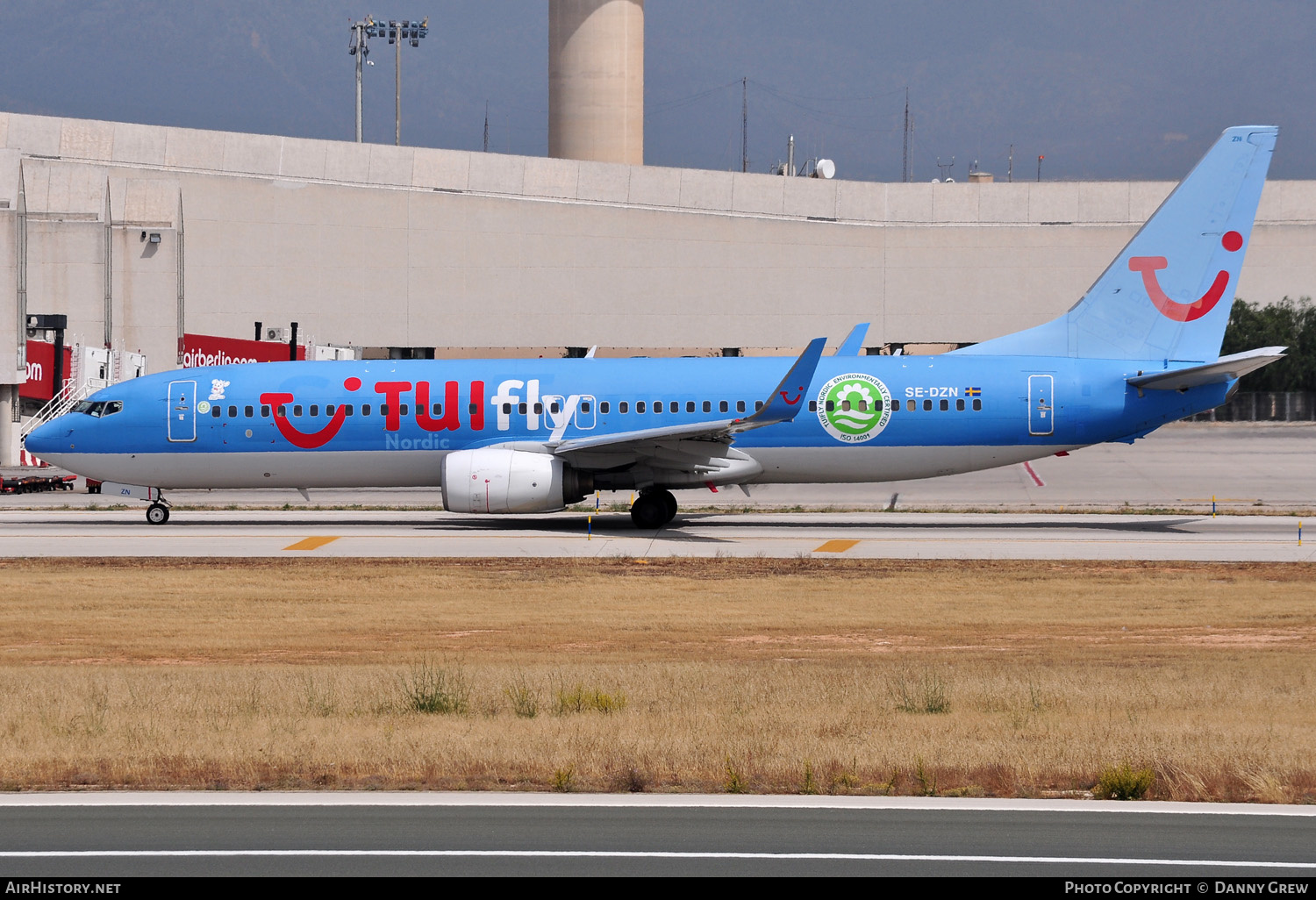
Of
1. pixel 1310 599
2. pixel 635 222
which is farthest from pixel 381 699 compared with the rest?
pixel 635 222

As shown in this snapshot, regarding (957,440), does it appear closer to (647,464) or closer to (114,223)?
(647,464)

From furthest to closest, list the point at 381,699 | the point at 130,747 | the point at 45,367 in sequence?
the point at 45,367
the point at 381,699
the point at 130,747

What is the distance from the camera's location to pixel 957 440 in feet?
109

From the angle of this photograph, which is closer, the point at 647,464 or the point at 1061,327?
the point at 647,464

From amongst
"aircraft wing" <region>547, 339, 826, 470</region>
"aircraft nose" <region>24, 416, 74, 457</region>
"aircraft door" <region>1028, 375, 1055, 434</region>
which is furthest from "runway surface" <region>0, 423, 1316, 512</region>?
"aircraft wing" <region>547, 339, 826, 470</region>

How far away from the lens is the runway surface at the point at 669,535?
94.6 ft

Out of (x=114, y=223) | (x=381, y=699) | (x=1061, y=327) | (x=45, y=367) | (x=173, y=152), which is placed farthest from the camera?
(x=173, y=152)

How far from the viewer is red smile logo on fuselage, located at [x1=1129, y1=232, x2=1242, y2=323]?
3400cm

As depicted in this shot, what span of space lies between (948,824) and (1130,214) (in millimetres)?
101902

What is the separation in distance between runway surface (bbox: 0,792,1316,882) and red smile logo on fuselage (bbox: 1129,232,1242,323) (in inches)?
1040

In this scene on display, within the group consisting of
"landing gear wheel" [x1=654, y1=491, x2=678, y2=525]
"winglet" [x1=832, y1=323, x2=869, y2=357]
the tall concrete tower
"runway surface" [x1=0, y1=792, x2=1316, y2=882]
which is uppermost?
the tall concrete tower

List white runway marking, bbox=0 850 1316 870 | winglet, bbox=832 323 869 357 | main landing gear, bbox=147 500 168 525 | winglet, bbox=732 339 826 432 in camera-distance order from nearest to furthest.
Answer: white runway marking, bbox=0 850 1316 870
winglet, bbox=732 339 826 432
main landing gear, bbox=147 500 168 525
winglet, bbox=832 323 869 357

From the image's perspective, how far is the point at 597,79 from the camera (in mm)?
116062

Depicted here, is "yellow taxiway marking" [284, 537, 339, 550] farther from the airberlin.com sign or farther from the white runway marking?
the airberlin.com sign
